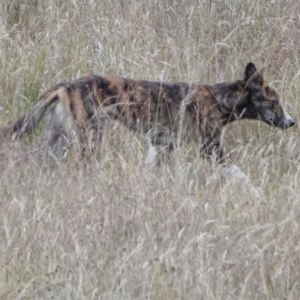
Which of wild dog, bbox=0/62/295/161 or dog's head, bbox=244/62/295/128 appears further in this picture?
dog's head, bbox=244/62/295/128

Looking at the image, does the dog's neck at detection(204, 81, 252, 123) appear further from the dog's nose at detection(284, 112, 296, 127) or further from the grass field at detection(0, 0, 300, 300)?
the dog's nose at detection(284, 112, 296, 127)

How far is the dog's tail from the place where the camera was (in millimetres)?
7582

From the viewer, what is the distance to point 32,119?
7617 mm

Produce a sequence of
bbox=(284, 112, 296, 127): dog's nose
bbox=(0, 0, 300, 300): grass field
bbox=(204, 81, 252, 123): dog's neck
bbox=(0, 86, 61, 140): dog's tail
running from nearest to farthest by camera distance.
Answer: bbox=(0, 0, 300, 300): grass field, bbox=(0, 86, 61, 140): dog's tail, bbox=(284, 112, 296, 127): dog's nose, bbox=(204, 81, 252, 123): dog's neck

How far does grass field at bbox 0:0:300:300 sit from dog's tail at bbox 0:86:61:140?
0.38 ft

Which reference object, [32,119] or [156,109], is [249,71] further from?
[32,119]

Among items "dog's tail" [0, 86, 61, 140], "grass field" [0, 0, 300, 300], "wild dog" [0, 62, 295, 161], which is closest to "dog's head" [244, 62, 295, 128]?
"wild dog" [0, 62, 295, 161]

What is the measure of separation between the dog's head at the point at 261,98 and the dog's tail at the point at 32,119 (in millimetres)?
1483

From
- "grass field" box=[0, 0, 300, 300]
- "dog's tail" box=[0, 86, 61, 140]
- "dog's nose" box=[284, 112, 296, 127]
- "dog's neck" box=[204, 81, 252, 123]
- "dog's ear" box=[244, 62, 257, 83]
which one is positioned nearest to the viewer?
"grass field" box=[0, 0, 300, 300]

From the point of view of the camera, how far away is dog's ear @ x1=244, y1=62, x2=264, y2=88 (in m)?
8.48

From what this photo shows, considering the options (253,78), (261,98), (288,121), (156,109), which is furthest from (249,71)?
(156,109)

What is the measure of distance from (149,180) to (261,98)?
7.70ft

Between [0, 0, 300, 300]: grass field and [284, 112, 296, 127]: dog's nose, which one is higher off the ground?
[0, 0, 300, 300]: grass field

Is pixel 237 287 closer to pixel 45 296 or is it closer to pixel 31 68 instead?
pixel 45 296
